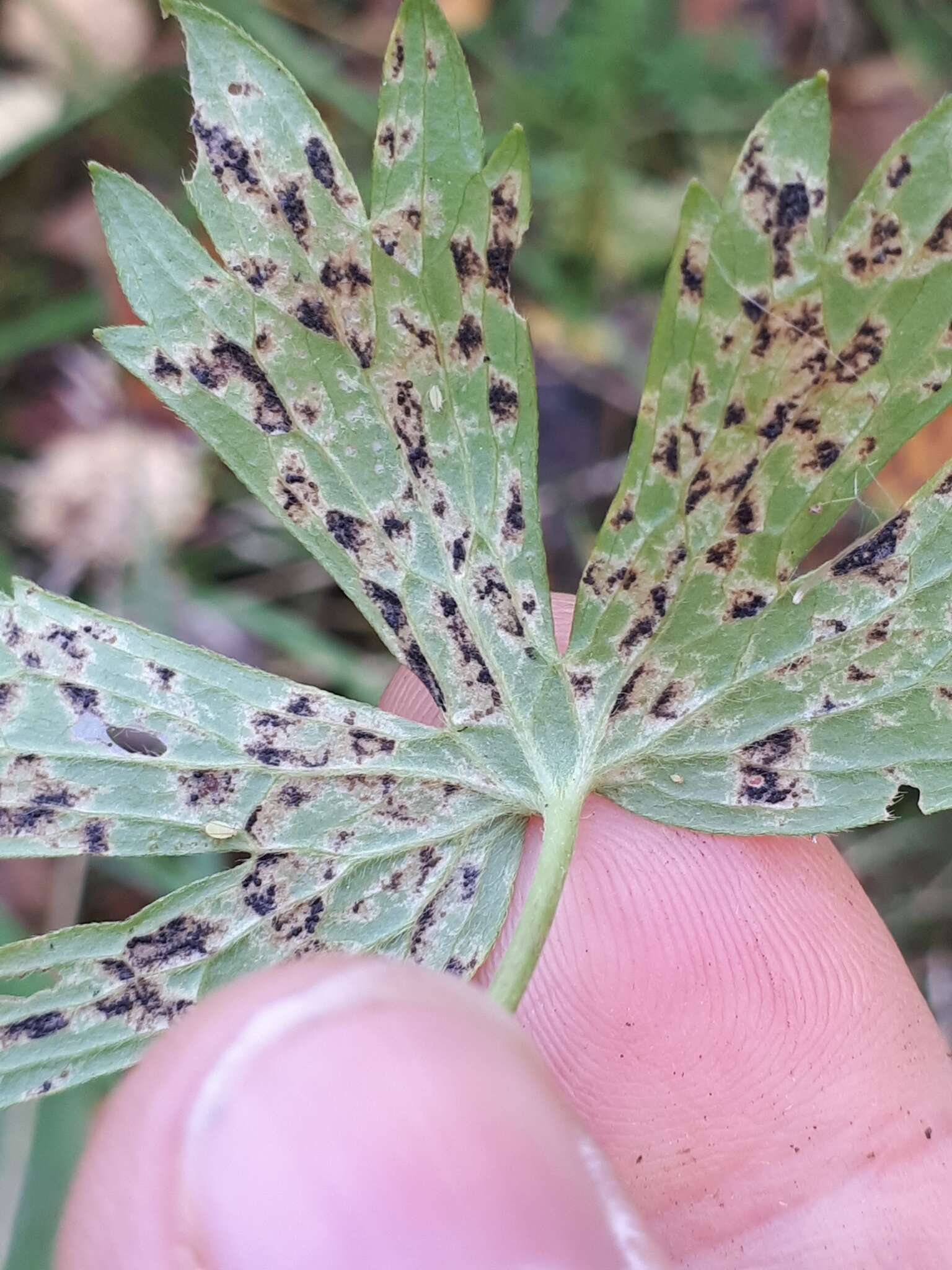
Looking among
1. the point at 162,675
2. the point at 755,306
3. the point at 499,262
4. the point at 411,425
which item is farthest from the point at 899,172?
the point at 162,675

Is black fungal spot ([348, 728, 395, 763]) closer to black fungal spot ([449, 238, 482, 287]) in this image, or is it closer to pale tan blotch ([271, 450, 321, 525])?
pale tan blotch ([271, 450, 321, 525])

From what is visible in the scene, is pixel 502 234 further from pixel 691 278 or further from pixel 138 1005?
pixel 138 1005

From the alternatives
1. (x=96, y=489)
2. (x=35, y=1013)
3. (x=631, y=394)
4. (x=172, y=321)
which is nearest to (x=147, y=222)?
(x=172, y=321)

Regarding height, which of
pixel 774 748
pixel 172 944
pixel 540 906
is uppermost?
pixel 172 944

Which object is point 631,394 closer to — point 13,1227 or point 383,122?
point 383,122

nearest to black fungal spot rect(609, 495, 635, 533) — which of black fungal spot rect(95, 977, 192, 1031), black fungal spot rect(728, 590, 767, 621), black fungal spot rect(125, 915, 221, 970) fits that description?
Result: black fungal spot rect(728, 590, 767, 621)
